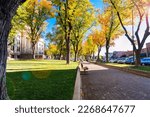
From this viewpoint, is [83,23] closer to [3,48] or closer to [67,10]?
[67,10]

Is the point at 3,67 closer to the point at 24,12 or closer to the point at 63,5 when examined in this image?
the point at 63,5

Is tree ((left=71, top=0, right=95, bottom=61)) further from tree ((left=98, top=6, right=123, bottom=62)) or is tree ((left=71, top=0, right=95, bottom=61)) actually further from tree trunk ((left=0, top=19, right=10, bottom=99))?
tree trunk ((left=0, top=19, right=10, bottom=99))

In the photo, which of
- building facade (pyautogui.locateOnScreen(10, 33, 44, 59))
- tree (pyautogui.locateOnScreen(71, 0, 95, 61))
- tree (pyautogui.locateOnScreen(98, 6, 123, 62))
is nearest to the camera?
tree (pyautogui.locateOnScreen(71, 0, 95, 61))

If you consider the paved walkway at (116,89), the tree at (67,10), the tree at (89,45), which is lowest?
the paved walkway at (116,89)

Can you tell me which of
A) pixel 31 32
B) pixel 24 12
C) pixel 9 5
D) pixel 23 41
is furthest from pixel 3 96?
pixel 23 41

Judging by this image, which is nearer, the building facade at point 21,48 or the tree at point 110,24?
the tree at point 110,24

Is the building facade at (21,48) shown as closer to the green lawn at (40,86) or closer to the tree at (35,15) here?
the tree at (35,15)

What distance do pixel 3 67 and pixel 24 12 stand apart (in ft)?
188

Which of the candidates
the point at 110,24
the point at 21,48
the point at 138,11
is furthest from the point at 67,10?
the point at 21,48

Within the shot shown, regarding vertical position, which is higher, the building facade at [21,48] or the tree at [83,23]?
the tree at [83,23]

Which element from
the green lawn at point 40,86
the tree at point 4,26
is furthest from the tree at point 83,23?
the tree at point 4,26

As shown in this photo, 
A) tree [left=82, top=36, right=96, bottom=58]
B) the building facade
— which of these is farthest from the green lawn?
the building facade

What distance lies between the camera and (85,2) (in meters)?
39.7

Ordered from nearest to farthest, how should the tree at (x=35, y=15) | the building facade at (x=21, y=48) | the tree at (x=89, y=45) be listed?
the tree at (x=35, y=15) → the tree at (x=89, y=45) → the building facade at (x=21, y=48)
